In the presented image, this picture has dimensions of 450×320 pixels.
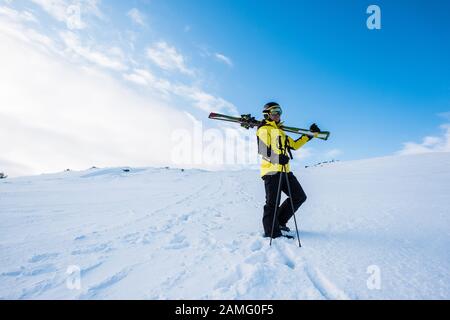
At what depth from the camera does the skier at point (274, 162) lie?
14.9 ft

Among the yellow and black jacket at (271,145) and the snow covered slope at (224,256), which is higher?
the yellow and black jacket at (271,145)

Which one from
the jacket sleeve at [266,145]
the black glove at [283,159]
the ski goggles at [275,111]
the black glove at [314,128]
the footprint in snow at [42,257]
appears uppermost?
the ski goggles at [275,111]

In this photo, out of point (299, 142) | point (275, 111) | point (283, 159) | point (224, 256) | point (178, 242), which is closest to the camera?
point (224, 256)

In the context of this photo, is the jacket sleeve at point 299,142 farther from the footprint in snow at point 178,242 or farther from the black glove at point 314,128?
the footprint in snow at point 178,242

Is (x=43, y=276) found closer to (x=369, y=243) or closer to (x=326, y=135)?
(x=369, y=243)

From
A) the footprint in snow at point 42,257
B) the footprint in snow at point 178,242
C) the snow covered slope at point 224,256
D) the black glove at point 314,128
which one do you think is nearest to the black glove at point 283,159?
the black glove at point 314,128

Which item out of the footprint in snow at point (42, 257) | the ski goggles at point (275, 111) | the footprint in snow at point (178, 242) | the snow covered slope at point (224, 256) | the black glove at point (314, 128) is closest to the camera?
the snow covered slope at point (224, 256)

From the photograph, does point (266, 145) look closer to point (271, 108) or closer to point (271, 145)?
point (271, 145)

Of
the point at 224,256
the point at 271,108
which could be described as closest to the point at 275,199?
the point at 224,256

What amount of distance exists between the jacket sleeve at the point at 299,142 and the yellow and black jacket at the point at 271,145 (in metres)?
0.16

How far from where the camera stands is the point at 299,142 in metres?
5.08

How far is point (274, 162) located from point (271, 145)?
0.29 metres
